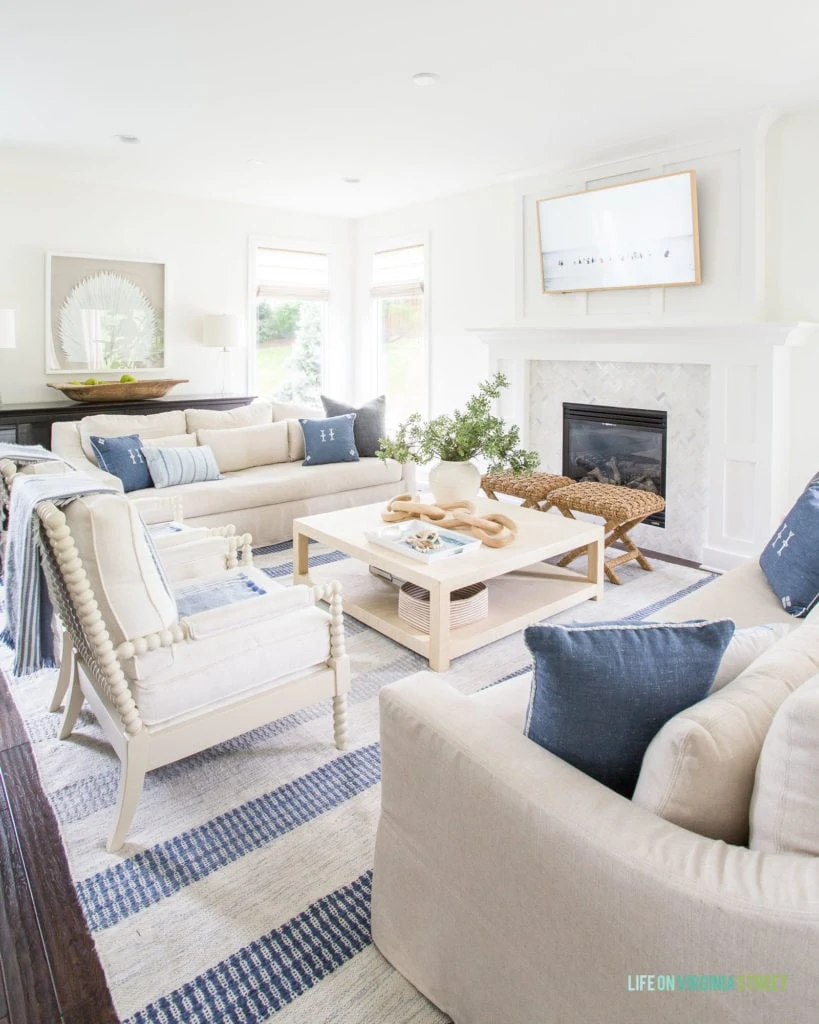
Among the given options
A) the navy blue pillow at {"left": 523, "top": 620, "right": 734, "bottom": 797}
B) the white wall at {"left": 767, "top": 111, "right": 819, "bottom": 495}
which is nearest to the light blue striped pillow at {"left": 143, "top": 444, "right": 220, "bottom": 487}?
the white wall at {"left": 767, "top": 111, "right": 819, "bottom": 495}

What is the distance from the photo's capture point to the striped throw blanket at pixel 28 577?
1.88 metres

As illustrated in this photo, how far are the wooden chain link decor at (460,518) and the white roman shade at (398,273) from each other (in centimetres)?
332

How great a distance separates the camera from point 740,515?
4.19 meters

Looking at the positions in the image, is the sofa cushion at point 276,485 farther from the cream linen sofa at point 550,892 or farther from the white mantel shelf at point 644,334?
the cream linen sofa at point 550,892

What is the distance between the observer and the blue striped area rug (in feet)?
4.91

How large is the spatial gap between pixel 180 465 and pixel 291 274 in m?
2.92

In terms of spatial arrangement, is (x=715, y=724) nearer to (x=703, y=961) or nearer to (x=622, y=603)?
(x=703, y=961)

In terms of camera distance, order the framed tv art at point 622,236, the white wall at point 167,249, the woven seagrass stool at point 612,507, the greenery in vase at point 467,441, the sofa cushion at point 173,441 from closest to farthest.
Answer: the greenery in vase at point 467,441 < the woven seagrass stool at point 612,507 < the framed tv art at point 622,236 < the sofa cushion at point 173,441 < the white wall at point 167,249

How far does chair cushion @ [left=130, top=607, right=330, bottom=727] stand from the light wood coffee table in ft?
2.38

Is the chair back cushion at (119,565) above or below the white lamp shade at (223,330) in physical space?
below

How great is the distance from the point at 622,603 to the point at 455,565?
1.16 metres

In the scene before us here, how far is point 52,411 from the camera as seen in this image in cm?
488

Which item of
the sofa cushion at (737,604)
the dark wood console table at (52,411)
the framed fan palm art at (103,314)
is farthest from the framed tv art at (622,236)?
the framed fan palm art at (103,314)

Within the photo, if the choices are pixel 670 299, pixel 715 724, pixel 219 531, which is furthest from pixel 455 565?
pixel 670 299
